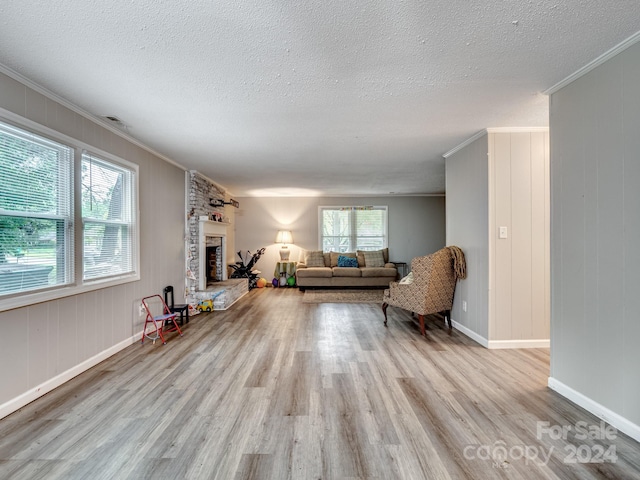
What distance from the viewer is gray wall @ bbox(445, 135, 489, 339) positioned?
A: 304 centimetres

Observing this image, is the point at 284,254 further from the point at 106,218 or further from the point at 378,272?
the point at 106,218

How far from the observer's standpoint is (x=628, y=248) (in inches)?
64.7

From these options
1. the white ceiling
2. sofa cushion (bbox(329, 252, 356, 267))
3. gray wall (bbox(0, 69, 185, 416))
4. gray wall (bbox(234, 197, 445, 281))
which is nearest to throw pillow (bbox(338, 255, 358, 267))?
sofa cushion (bbox(329, 252, 356, 267))

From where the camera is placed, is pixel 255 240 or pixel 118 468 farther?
pixel 255 240

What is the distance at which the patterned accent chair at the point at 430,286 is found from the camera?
3.37 metres

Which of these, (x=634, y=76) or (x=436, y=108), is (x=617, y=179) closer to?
(x=634, y=76)

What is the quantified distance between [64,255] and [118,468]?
5.87ft

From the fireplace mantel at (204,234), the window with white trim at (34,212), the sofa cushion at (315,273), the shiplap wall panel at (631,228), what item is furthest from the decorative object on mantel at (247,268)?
the shiplap wall panel at (631,228)

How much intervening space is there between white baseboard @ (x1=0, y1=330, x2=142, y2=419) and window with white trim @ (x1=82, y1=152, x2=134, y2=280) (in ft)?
2.43

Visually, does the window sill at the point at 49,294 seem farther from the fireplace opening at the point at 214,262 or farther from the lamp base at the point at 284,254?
the lamp base at the point at 284,254

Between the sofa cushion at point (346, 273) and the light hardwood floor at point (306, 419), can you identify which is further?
the sofa cushion at point (346, 273)

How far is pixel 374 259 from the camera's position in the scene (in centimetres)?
682

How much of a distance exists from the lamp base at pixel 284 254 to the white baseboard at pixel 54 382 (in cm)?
445

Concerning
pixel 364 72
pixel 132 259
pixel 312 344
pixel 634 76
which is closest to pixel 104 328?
pixel 132 259
